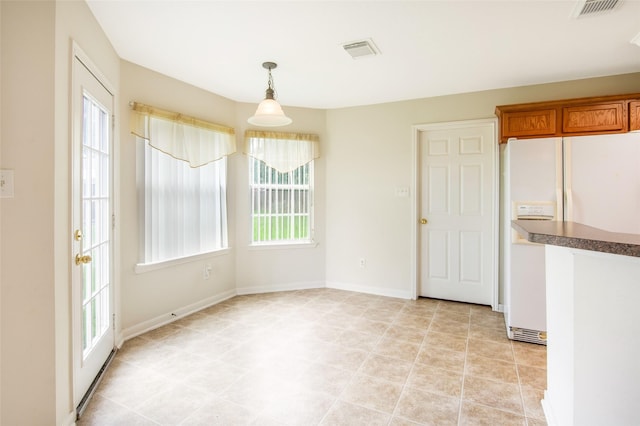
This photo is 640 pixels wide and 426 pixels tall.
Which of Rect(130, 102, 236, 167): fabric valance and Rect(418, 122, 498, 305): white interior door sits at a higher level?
Rect(130, 102, 236, 167): fabric valance

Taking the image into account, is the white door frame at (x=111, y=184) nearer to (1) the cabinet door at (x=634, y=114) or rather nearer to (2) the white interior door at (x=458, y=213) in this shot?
(2) the white interior door at (x=458, y=213)

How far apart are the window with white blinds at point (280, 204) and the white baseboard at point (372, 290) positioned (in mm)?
736

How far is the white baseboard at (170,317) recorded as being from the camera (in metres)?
3.04

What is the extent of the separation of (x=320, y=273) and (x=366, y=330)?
1.57 metres

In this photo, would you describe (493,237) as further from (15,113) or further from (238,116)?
(15,113)

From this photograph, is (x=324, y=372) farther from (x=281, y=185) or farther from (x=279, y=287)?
(x=281, y=185)

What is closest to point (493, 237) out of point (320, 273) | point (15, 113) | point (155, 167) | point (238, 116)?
point (320, 273)

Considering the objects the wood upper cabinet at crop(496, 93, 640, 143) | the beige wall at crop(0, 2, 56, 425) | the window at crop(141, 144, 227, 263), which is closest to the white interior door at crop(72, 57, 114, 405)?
the beige wall at crop(0, 2, 56, 425)

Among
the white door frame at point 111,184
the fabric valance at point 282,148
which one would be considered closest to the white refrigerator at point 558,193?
the fabric valance at point 282,148

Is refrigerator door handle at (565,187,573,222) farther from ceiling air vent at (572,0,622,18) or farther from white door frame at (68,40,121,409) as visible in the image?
white door frame at (68,40,121,409)

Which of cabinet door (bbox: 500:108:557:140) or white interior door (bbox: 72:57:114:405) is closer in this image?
white interior door (bbox: 72:57:114:405)

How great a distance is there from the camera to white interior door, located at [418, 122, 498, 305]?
3949 millimetres

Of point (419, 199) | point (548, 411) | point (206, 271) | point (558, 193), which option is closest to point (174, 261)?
point (206, 271)

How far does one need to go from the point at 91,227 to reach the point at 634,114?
4.40 meters
